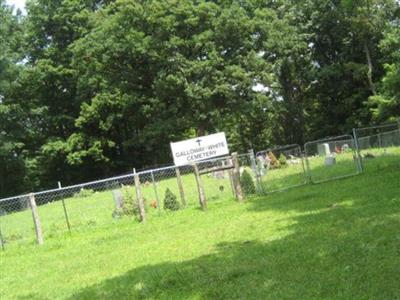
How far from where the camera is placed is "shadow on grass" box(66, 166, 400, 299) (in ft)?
22.9

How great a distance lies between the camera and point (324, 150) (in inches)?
1039

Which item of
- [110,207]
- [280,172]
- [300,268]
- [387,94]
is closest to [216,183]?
[280,172]

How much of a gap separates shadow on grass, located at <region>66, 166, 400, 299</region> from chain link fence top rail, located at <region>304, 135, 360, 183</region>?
283 inches

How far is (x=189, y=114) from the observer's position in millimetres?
43312

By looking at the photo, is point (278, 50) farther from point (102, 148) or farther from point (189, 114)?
point (102, 148)

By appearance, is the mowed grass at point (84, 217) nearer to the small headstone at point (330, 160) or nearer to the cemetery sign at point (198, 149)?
the cemetery sign at point (198, 149)

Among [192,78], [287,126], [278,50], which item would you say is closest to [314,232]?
[192,78]

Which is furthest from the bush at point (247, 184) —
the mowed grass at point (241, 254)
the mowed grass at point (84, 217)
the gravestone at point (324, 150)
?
the gravestone at point (324, 150)

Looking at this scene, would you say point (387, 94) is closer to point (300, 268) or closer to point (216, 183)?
point (216, 183)

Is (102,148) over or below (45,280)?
over

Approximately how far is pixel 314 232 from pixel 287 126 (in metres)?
45.9

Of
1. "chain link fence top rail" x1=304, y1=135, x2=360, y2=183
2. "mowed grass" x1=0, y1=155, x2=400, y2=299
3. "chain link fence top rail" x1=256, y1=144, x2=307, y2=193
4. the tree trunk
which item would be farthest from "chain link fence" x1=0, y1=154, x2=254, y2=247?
the tree trunk

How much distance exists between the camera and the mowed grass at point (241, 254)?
7.42m

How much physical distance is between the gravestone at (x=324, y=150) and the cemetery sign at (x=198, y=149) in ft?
27.9
